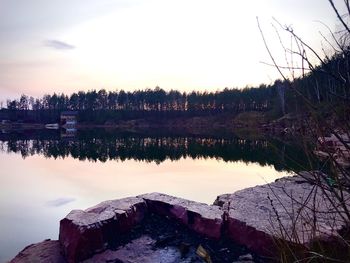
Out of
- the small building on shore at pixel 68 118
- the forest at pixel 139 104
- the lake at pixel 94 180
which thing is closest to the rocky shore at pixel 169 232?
the lake at pixel 94 180

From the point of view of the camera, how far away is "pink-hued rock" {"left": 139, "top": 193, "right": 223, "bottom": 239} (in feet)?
19.4

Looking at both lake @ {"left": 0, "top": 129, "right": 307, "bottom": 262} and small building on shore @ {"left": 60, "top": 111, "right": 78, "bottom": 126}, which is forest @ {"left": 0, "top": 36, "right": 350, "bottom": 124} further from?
lake @ {"left": 0, "top": 129, "right": 307, "bottom": 262}

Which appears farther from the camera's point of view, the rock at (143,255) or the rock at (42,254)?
the rock at (42,254)

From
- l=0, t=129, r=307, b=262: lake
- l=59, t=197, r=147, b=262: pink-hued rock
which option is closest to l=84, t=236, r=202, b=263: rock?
l=59, t=197, r=147, b=262: pink-hued rock

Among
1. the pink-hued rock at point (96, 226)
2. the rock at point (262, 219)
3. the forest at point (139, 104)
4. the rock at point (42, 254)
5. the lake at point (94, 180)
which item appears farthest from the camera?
the forest at point (139, 104)

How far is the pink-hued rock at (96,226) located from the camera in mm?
5438

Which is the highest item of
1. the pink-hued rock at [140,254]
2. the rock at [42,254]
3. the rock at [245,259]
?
the rock at [245,259]

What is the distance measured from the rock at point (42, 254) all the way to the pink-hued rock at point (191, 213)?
192 centimetres

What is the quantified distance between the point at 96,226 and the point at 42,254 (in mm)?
1283

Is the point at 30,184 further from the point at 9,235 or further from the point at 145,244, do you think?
the point at 145,244

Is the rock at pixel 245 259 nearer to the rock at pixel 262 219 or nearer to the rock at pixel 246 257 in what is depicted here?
the rock at pixel 246 257

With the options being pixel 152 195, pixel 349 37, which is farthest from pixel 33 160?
pixel 349 37

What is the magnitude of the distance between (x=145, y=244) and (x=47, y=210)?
6003 mm

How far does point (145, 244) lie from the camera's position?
226 inches
